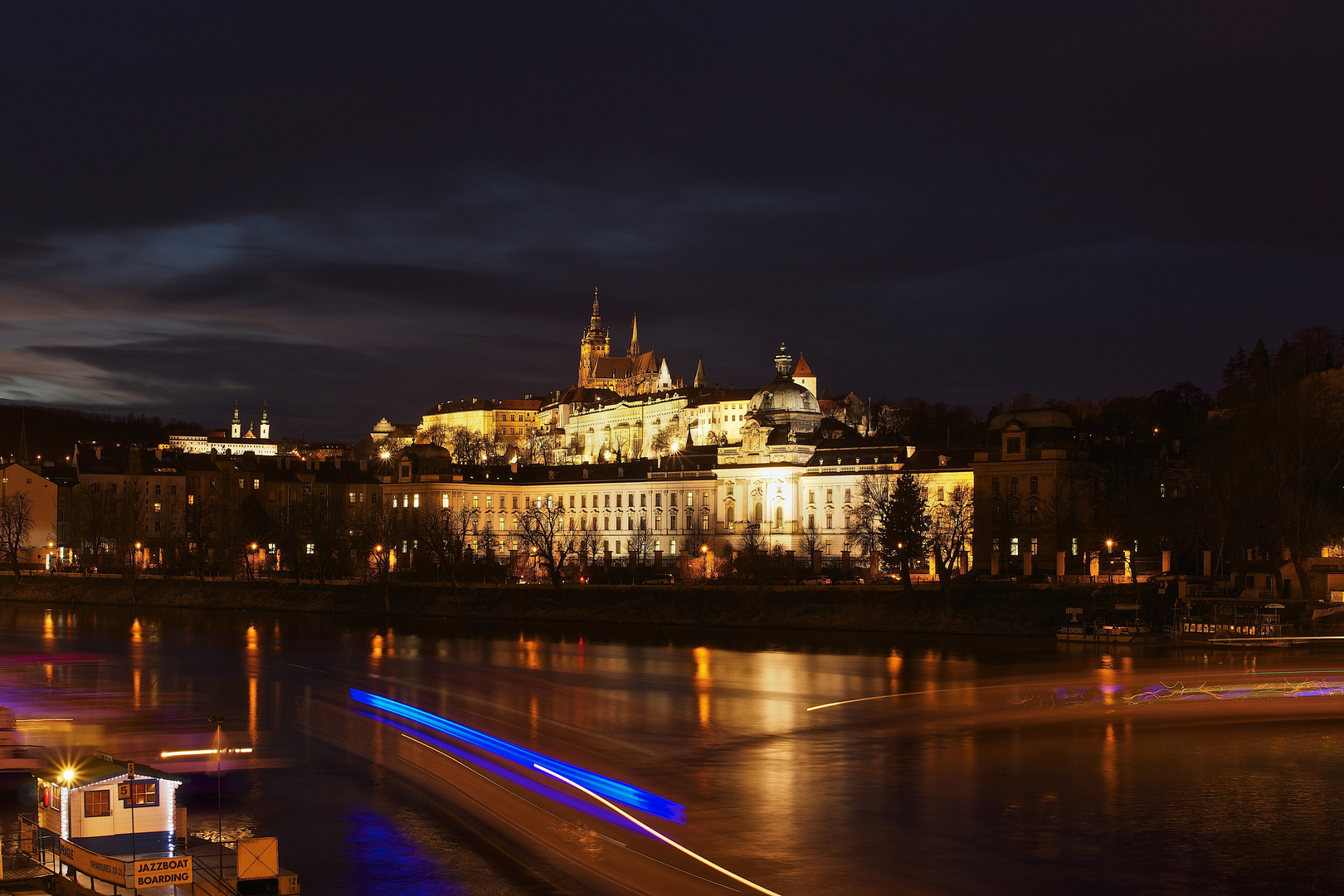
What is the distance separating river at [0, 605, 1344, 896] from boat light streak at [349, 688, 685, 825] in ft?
1.69

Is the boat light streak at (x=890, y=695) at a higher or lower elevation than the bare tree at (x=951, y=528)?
lower

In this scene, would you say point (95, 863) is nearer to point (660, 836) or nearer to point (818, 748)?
point (660, 836)

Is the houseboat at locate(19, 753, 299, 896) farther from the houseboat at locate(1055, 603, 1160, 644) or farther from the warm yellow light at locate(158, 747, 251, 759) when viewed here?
the houseboat at locate(1055, 603, 1160, 644)

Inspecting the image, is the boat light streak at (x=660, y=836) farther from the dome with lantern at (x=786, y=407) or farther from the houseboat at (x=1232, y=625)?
the dome with lantern at (x=786, y=407)

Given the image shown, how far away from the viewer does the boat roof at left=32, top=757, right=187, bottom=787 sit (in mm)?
23734

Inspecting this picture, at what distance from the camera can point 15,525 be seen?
412 feet

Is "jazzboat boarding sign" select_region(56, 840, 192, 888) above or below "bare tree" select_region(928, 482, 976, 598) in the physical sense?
below

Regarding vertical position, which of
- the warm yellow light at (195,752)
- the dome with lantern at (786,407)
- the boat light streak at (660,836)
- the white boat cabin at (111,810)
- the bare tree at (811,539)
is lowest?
the boat light streak at (660,836)

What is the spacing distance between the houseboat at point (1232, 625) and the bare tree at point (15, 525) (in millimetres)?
87779

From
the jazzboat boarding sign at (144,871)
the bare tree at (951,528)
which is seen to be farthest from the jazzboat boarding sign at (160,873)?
the bare tree at (951,528)

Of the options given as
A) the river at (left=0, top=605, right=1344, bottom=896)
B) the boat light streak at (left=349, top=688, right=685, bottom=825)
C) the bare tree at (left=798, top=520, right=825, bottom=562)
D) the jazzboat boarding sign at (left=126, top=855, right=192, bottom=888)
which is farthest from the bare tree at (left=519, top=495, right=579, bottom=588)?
the jazzboat boarding sign at (left=126, top=855, right=192, bottom=888)

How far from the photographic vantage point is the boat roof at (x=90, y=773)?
23734mm

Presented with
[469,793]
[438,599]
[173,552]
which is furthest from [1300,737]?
[173,552]

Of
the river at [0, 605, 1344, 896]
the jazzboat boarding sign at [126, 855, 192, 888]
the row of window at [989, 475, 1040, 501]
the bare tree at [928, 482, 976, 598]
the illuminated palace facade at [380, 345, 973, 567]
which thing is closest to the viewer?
the jazzboat boarding sign at [126, 855, 192, 888]
